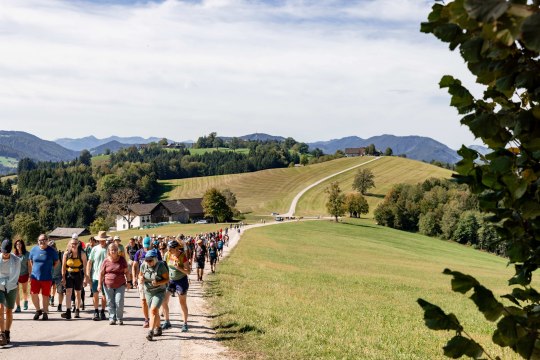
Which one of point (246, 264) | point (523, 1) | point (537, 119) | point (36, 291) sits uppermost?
point (523, 1)

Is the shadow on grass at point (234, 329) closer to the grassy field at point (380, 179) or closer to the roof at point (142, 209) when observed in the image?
the grassy field at point (380, 179)

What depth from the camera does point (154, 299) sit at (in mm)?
11344

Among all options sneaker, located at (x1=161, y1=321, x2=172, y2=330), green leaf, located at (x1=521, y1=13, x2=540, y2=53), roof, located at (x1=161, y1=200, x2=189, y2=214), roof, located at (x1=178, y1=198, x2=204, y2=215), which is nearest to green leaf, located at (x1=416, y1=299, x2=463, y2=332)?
green leaf, located at (x1=521, y1=13, x2=540, y2=53)

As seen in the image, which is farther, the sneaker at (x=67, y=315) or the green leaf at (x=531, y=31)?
the sneaker at (x=67, y=315)

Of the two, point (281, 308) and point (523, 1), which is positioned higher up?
point (523, 1)

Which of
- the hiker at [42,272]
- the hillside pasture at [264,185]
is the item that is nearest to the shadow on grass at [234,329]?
the hiker at [42,272]

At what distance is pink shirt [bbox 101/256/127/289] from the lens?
12.6m

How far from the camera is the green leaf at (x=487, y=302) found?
2.23 metres

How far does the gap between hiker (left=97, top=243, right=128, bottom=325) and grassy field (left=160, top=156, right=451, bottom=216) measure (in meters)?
105

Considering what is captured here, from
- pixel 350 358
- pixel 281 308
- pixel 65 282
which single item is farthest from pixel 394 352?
pixel 65 282

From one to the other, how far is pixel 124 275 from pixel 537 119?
477 inches

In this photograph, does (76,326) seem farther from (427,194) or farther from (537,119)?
(427,194)

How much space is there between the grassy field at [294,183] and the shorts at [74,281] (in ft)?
342

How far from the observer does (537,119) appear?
221 centimetres
